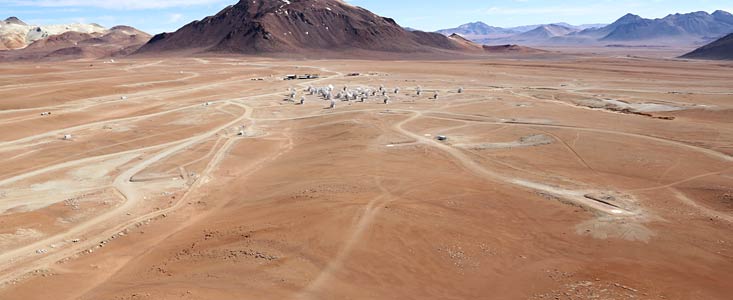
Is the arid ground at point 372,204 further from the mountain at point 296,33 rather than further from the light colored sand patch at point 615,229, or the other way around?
the mountain at point 296,33

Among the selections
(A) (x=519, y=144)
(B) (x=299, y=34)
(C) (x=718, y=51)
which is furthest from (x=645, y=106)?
(B) (x=299, y=34)

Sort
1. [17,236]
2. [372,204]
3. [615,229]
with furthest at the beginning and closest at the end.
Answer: [372,204] < [17,236] < [615,229]

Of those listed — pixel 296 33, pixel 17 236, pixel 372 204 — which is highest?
pixel 296 33

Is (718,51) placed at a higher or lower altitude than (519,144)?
higher

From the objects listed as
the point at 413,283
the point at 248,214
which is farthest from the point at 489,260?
the point at 248,214

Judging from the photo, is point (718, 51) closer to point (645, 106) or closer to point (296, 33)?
point (645, 106)

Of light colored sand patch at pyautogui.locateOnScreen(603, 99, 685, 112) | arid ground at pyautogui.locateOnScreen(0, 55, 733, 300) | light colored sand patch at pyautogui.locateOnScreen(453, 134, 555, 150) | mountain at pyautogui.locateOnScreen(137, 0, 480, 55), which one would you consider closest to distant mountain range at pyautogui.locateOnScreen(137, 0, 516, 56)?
mountain at pyautogui.locateOnScreen(137, 0, 480, 55)

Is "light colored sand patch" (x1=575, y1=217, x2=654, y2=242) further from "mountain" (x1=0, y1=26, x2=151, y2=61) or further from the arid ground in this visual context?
"mountain" (x1=0, y1=26, x2=151, y2=61)
